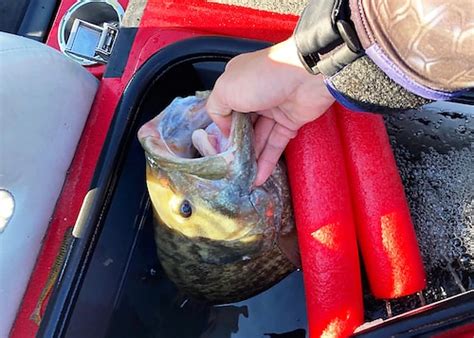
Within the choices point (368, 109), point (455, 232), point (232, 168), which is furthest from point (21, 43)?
point (455, 232)

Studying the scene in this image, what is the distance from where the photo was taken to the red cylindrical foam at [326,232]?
1.98 m

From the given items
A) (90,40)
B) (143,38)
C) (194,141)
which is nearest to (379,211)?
(194,141)

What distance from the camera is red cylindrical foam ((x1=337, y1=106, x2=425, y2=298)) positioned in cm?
200

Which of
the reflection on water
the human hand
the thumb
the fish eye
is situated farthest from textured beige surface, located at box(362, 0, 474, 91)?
the reflection on water

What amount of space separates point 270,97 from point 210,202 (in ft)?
1.28

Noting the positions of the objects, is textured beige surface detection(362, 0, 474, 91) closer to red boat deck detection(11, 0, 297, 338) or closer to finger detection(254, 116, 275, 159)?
finger detection(254, 116, 275, 159)

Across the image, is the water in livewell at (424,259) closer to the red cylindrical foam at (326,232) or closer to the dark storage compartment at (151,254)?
the dark storage compartment at (151,254)

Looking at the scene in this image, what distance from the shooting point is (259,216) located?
2066 mm

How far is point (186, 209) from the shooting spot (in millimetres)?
2000

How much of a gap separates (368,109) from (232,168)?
540 mm

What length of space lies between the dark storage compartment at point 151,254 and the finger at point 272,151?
14.0 inches

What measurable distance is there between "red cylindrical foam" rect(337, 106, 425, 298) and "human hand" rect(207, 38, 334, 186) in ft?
0.65

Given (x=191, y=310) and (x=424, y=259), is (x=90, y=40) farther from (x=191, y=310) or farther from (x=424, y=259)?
(x=424, y=259)

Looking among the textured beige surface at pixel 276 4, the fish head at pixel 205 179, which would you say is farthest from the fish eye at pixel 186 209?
the textured beige surface at pixel 276 4
